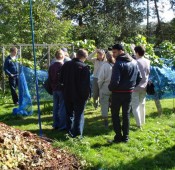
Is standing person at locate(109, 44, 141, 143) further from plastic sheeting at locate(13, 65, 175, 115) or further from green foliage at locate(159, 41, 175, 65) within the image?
green foliage at locate(159, 41, 175, 65)

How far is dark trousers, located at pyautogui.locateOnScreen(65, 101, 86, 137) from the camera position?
6.56 meters

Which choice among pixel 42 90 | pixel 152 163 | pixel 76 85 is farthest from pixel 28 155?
pixel 42 90

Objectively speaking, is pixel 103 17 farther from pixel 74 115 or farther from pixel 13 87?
pixel 74 115

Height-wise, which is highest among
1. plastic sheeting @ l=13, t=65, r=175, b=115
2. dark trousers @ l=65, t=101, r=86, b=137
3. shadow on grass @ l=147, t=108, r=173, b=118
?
plastic sheeting @ l=13, t=65, r=175, b=115

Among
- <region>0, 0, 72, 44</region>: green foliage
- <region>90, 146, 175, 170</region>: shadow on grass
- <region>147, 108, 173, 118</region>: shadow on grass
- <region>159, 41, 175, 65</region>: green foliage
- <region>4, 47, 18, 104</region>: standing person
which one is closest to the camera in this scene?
<region>90, 146, 175, 170</region>: shadow on grass

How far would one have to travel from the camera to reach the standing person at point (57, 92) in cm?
733

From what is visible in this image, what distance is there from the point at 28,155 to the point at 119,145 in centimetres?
206

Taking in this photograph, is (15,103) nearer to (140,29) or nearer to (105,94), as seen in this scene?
(105,94)

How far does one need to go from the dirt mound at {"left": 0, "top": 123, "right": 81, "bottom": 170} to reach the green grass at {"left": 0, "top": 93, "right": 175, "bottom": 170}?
1.01 feet

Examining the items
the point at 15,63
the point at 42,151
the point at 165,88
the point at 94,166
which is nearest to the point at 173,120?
the point at 165,88

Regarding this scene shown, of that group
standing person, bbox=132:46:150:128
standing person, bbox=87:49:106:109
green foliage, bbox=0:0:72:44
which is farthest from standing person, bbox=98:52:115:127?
green foliage, bbox=0:0:72:44

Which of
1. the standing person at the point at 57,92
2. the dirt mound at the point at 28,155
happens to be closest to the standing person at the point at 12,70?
the standing person at the point at 57,92

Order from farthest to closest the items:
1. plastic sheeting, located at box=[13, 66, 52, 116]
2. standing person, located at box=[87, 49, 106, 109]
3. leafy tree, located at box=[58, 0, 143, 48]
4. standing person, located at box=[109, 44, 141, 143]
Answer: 1. leafy tree, located at box=[58, 0, 143, 48]
2. plastic sheeting, located at box=[13, 66, 52, 116]
3. standing person, located at box=[87, 49, 106, 109]
4. standing person, located at box=[109, 44, 141, 143]

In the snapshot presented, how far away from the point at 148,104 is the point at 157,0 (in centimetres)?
2571
